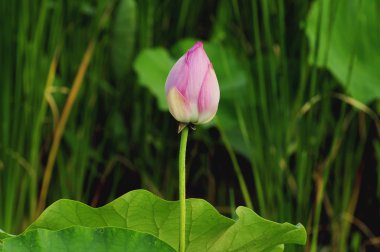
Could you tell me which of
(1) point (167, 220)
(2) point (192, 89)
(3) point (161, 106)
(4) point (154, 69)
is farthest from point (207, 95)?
(4) point (154, 69)

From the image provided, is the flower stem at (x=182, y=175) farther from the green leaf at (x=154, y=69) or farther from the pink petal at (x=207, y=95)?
the green leaf at (x=154, y=69)

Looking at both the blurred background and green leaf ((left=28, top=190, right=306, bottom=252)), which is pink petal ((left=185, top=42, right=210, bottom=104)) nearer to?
green leaf ((left=28, top=190, right=306, bottom=252))

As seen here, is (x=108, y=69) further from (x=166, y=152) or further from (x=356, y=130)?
(x=356, y=130)

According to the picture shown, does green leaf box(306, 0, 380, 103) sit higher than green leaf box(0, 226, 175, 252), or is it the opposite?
green leaf box(306, 0, 380, 103)

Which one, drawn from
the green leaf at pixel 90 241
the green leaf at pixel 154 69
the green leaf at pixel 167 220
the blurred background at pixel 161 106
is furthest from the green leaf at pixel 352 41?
the green leaf at pixel 90 241

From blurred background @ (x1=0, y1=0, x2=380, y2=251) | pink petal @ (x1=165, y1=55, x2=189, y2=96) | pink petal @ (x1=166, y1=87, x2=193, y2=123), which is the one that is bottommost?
blurred background @ (x1=0, y1=0, x2=380, y2=251)

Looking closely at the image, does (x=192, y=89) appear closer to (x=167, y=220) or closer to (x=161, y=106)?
(x=167, y=220)

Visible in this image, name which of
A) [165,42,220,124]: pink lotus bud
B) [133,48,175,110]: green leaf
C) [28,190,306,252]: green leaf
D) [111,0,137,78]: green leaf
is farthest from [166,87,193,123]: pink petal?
[111,0,137,78]: green leaf
